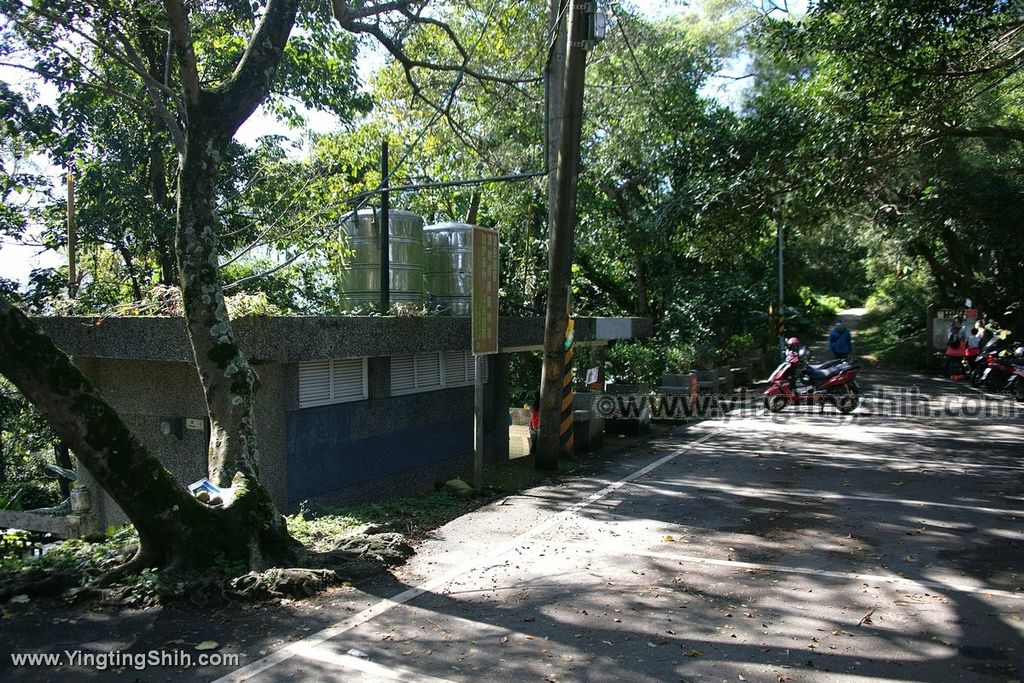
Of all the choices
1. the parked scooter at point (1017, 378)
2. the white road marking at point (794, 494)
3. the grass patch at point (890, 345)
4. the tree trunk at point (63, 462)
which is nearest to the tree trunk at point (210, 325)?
the white road marking at point (794, 494)

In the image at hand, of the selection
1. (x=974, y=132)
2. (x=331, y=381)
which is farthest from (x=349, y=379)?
(x=974, y=132)

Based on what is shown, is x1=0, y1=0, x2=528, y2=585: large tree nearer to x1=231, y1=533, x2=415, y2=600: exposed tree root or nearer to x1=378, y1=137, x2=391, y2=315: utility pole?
x1=231, y1=533, x2=415, y2=600: exposed tree root

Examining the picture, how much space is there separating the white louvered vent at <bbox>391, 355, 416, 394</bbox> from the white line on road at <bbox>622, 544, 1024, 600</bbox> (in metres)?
4.34

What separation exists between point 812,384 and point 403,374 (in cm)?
1133

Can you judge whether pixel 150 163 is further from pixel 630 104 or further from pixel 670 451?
pixel 670 451

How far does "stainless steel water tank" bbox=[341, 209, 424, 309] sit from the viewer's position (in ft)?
36.3

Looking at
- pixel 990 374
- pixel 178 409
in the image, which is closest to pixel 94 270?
pixel 178 409

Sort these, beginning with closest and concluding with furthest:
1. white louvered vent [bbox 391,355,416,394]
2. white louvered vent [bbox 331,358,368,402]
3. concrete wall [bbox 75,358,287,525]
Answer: concrete wall [bbox 75,358,287,525] < white louvered vent [bbox 331,358,368,402] < white louvered vent [bbox 391,355,416,394]

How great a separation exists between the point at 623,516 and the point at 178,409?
195 inches

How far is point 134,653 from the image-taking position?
4.84 m

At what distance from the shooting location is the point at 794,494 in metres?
9.72

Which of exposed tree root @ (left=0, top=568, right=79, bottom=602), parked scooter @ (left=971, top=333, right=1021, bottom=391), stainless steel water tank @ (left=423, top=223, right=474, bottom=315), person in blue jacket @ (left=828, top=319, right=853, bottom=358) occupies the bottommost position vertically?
exposed tree root @ (left=0, top=568, right=79, bottom=602)

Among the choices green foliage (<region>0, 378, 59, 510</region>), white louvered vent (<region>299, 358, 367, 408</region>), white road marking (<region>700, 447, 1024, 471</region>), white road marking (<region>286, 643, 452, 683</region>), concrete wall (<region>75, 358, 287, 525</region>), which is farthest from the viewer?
green foliage (<region>0, 378, 59, 510</region>)

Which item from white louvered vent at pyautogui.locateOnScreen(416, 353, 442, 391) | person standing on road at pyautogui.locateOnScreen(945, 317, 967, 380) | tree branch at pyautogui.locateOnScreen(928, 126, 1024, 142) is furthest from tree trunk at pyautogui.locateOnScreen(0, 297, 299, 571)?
person standing on road at pyautogui.locateOnScreen(945, 317, 967, 380)
